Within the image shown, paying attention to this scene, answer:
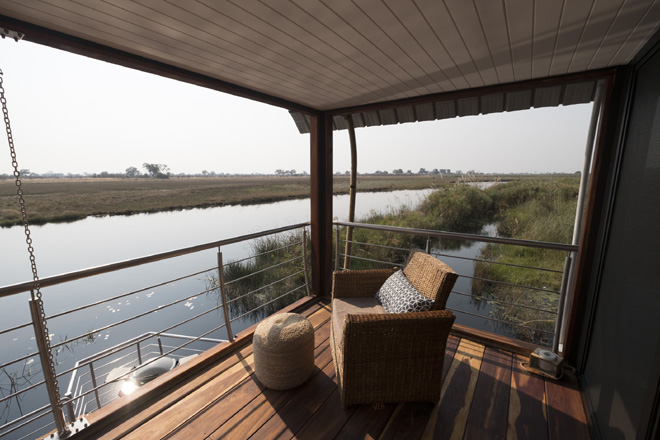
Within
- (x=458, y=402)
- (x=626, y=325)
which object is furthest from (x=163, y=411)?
(x=626, y=325)

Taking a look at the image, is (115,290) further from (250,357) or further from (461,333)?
(461,333)

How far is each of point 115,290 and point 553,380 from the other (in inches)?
363

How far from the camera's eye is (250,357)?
2221 mm

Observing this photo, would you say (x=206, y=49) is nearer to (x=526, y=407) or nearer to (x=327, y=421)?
(x=327, y=421)

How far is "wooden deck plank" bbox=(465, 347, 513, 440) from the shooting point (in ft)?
5.15

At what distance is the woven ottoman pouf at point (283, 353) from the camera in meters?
1.80

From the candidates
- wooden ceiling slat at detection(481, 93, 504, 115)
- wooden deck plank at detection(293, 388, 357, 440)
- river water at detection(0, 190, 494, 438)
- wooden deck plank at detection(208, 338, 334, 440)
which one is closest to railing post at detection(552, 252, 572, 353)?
wooden ceiling slat at detection(481, 93, 504, 115)

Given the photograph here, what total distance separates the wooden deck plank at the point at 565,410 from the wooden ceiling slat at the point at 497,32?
6.95 ft

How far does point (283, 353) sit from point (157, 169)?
1409cm

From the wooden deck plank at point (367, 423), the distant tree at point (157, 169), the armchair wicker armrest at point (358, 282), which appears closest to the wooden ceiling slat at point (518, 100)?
the armchair wicker armrest at point (358, 282)

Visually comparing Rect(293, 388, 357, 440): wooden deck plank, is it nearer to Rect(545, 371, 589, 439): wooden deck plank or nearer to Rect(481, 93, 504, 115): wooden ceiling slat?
Rect(545, 371, 589, 439): wooden deck plank

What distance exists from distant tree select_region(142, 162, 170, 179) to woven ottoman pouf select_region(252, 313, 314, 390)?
1272cm

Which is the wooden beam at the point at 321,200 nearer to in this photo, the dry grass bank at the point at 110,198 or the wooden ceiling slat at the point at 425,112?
the wooden ceiling slat at the point at 425,112

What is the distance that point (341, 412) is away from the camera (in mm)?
1686
